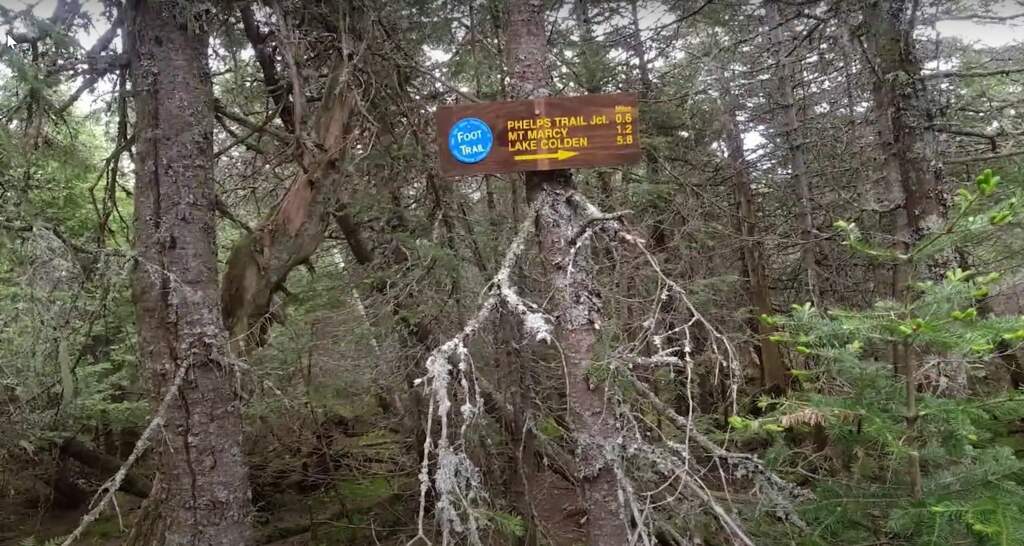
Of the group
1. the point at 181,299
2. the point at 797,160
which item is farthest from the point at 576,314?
the point at 797,160

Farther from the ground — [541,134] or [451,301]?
[541,134]

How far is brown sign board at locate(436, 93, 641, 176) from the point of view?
3.04m

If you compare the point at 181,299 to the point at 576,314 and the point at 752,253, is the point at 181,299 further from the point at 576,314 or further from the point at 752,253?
the point at 752,253

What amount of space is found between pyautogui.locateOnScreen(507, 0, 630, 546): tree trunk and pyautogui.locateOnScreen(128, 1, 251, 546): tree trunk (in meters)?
1.84

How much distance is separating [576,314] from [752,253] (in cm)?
716

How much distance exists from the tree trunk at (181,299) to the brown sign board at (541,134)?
1.48 m

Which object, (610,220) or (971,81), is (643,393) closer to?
(610,220)

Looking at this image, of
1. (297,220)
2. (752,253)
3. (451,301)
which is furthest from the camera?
(752,253)

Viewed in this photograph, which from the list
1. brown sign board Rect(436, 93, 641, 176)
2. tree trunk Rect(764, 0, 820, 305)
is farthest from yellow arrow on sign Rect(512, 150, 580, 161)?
tree trunk Rect(764, 0, 820, 305)

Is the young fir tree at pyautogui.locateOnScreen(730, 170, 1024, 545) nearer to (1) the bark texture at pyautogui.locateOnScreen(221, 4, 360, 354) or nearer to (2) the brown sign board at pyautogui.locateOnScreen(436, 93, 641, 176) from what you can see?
(2) the brown sign board at pyautogui.locateOnScreen(436, 93, 641, 176)

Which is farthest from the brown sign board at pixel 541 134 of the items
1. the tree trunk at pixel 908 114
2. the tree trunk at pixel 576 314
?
the tree trunk at pixel 908 114

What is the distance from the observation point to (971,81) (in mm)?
7133

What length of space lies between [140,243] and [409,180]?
80.6 inches

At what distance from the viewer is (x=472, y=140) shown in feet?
10.1
